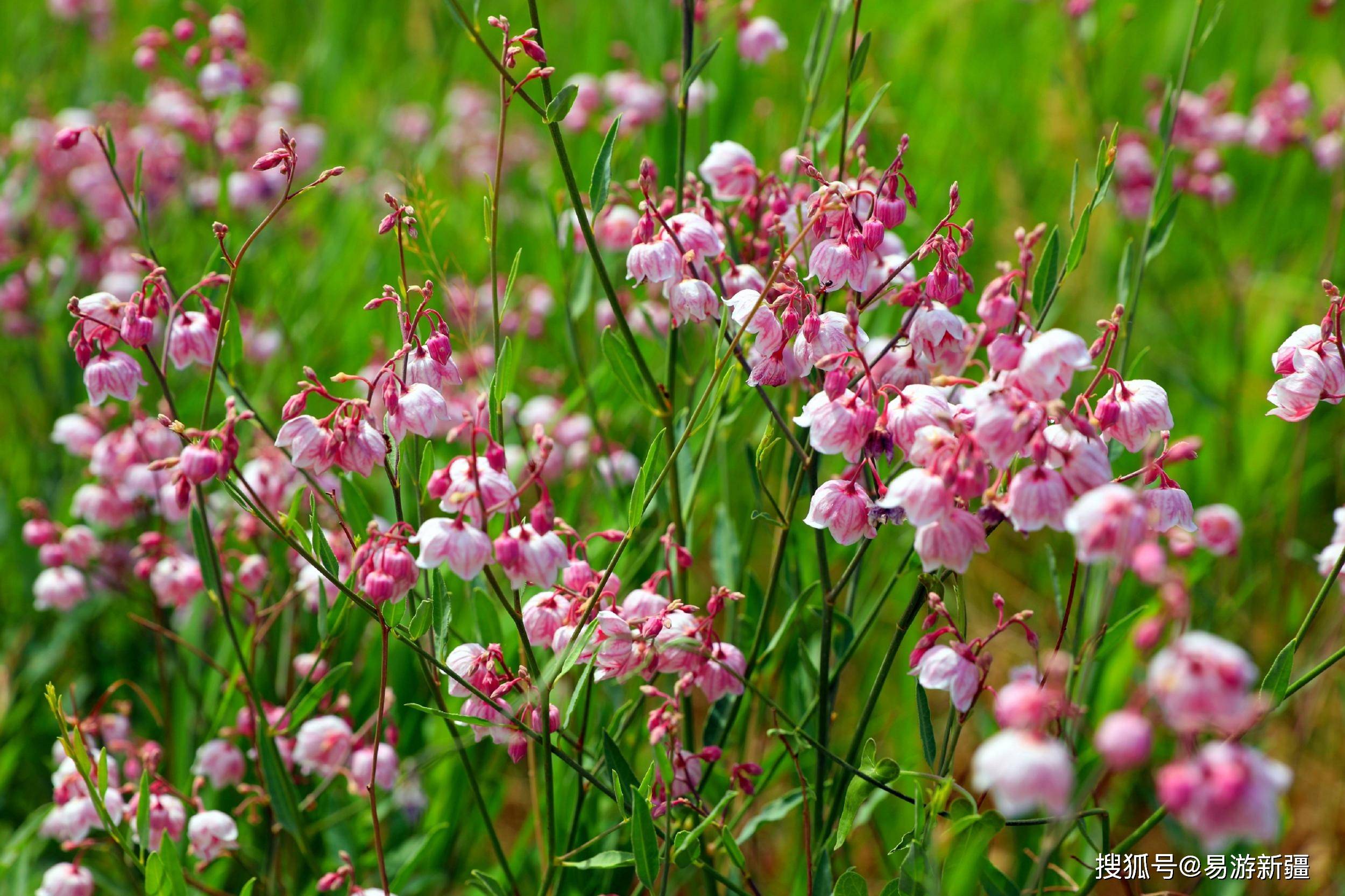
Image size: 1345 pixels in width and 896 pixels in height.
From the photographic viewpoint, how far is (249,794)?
2.09 metres

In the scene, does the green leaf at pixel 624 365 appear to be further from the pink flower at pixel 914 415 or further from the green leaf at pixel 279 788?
the green leaf at pixel 279 788

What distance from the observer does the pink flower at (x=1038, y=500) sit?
1059mm

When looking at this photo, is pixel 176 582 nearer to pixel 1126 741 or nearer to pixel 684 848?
pixel 684 848

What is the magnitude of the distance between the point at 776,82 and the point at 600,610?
356 centimetres

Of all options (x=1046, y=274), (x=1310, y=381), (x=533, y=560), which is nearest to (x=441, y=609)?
(x=533, y=560)

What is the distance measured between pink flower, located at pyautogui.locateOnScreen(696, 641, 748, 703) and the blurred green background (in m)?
0.46

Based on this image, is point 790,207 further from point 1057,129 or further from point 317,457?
point 1057,129

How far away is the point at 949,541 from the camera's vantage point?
3.62ft

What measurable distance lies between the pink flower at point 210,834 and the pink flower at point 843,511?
3.37ft

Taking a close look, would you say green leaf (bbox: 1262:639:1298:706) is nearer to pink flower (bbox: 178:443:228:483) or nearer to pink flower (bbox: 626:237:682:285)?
pink flower (bbox: 626:237:682:285)

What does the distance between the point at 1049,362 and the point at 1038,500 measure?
0.44 feet

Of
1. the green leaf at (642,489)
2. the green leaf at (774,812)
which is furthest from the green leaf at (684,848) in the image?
the green leaf at (642,489)

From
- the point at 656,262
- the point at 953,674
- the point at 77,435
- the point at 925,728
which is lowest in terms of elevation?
the point at 925,728

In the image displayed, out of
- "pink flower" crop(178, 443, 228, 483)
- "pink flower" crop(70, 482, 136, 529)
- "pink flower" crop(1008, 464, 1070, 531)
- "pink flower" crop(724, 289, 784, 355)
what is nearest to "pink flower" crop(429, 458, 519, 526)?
"pink flower" crop(178, 443, 228, 483)
